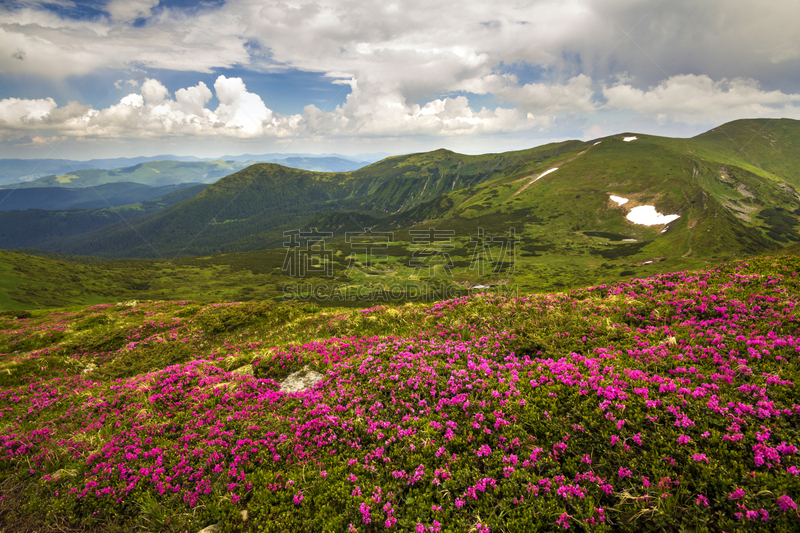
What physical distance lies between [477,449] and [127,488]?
30.8 ft

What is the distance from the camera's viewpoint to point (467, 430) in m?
8.52

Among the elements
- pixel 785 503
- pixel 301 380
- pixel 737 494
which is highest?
pixel 785 503

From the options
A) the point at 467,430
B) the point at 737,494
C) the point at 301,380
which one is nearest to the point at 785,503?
the point at 737,494

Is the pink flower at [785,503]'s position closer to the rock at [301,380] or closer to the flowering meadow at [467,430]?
the flowering meadow at [467,430]

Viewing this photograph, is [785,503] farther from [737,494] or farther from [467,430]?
[467,430]

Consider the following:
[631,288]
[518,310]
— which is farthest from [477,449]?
[631,288]

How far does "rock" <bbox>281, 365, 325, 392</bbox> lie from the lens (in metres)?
12.3

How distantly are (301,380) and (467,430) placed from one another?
746 centimetres

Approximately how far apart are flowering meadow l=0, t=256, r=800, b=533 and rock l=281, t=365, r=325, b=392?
1.04 ft

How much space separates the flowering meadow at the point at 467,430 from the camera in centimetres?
639

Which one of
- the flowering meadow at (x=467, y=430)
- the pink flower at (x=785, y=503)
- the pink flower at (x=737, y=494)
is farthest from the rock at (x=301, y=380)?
the pink flower at (x=785, y=503)

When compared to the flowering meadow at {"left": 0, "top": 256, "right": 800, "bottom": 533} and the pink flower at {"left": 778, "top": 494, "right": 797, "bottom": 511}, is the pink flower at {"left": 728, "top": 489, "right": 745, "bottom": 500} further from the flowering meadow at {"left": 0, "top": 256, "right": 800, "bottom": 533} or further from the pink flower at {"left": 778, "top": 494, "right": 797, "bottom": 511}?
the pink flower at {"left": 778, "top": 494, "right": 797, "bottom": 511}

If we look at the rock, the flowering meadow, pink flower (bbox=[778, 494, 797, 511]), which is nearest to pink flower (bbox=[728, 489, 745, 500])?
the flowering meadow

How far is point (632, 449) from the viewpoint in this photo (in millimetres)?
7094
